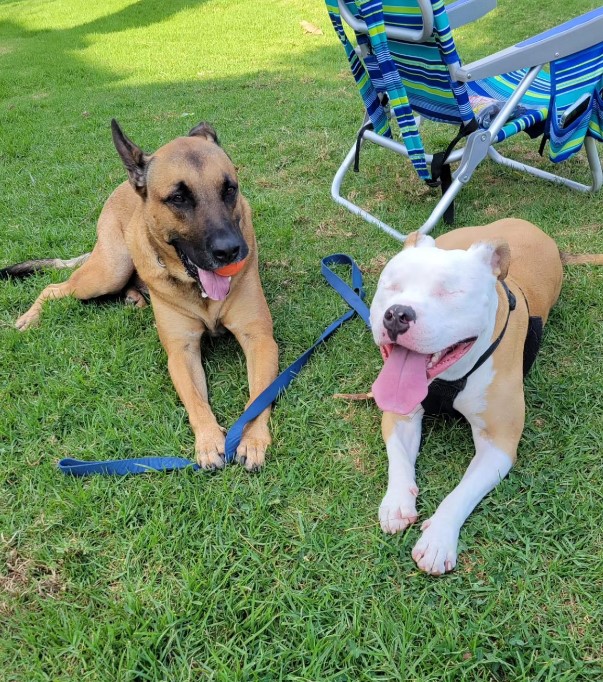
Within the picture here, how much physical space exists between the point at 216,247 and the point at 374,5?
2.03 meters

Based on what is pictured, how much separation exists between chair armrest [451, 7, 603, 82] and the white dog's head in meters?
2.24

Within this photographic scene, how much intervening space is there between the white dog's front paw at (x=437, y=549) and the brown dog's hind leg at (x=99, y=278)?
2.62 m

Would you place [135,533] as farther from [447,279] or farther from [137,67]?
[137,67]

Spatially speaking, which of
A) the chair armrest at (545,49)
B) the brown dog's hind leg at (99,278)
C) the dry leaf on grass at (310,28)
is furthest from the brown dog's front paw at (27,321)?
the dry leaf on grass at (310,28)

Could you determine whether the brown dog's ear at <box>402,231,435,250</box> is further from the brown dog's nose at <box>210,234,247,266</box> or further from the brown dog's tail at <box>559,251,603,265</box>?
the brown dog's tail at <box>559,251,603,265</box>

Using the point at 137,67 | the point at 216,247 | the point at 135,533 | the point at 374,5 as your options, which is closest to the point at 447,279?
the point at 216,247

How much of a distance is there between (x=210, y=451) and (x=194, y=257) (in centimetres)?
106

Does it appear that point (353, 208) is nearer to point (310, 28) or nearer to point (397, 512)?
point (397, 512)

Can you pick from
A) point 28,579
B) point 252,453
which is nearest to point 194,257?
point 252,453

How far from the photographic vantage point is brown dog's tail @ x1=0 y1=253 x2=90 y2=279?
4062mm

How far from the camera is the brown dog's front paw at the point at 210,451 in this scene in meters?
2.39

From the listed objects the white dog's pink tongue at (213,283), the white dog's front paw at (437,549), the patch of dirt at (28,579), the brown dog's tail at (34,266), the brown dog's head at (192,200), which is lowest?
the brown dog's tail at (34,266)

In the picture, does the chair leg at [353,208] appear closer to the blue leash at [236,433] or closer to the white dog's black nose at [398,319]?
the blue leash at [236,433]

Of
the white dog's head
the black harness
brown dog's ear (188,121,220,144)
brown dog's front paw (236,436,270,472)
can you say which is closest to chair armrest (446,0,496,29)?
brown dog's ear (188,121,220,144)
